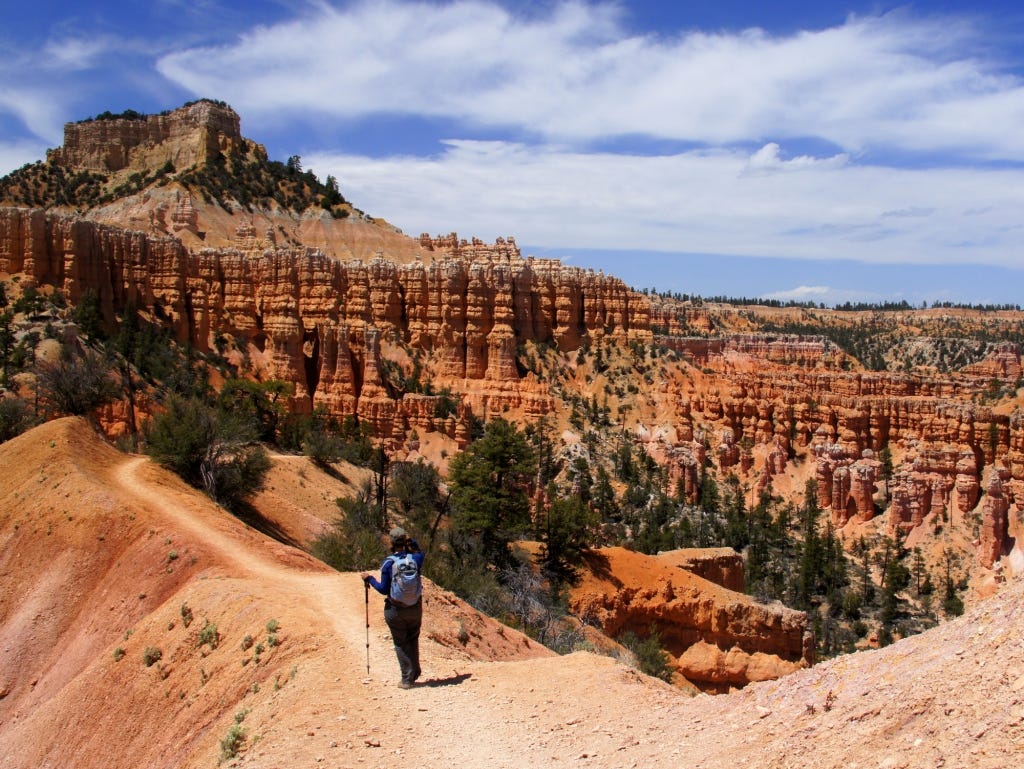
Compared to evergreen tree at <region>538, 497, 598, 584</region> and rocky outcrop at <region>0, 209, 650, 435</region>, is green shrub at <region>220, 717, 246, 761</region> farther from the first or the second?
rocky outcrop at <region>0, 209, 650, 435</region>

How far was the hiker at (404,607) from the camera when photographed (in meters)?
9.59

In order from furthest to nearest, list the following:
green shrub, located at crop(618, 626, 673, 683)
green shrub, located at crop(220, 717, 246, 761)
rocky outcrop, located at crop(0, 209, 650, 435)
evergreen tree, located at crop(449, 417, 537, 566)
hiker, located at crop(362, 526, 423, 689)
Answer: rocky outcrop, located at crop(0, 209, 650, 435), evergreen tree, located at crop(449, 417, 537, 566), green shrub, located at crop(618, 626, 673, 683), hiker, located at crop(362, 526, 423, 689), green shrub, located at crop(220, 717, 246, 761)

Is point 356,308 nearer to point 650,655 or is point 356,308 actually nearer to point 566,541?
point 566,541

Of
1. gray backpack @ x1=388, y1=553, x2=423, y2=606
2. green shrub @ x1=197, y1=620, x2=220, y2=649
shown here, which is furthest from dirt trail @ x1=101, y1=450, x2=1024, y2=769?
green shrub @ x1=197, y1=620, x2=220, y2=649

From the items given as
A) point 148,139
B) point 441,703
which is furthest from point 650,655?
point 148,139

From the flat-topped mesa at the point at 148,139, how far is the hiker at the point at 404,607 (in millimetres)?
69342

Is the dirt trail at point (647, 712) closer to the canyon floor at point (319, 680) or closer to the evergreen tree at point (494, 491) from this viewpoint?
the canyon floor at point (319, 680)

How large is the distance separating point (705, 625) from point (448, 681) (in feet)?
54.4

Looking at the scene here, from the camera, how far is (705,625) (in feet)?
81.3

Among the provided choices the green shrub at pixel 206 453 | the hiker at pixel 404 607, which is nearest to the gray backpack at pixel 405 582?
the hiker at pixel 404 607

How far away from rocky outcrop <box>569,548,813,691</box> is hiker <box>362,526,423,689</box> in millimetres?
15343

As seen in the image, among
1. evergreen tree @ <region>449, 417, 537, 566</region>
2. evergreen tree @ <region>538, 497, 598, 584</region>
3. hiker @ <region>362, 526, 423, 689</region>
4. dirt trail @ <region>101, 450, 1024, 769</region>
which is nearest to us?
dirt trail @ <region>101, 450, 1024, 769</region>

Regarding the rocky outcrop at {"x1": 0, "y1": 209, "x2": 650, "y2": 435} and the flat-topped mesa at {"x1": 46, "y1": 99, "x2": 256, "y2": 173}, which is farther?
the flat-topped mesa at {"x1": 46, "y1": 99, "x2": 256, "y2": 173}

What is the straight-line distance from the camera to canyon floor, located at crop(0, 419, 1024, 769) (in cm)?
658
